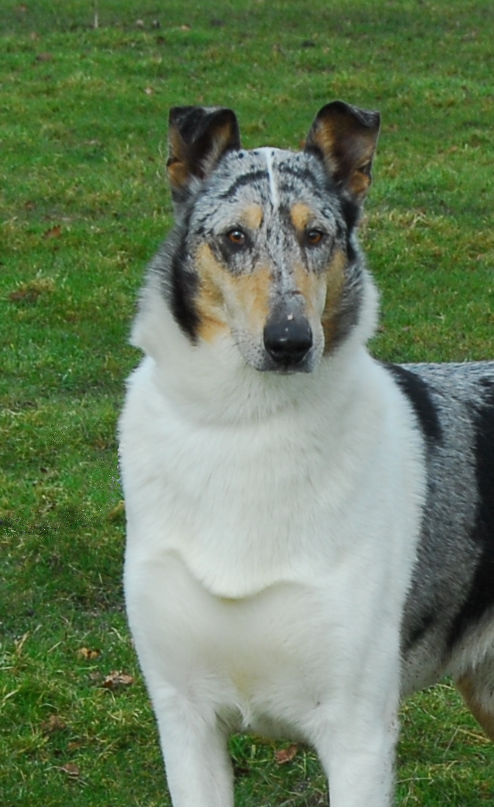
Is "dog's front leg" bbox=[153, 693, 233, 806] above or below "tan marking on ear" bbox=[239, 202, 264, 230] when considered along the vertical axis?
below

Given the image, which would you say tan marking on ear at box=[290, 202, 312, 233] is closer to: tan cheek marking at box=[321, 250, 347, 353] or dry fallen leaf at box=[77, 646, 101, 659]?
tan cheek marking at box=[321, 250, 347, 353]

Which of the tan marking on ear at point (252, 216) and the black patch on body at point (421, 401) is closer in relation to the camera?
the tan marking on ear at point (252, 216)

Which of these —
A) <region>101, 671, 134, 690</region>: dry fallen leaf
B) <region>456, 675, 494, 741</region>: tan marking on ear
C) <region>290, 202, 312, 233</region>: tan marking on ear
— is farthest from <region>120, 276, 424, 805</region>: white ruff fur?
<region>101, 671, 134, 690</region>: dry fallen leaf

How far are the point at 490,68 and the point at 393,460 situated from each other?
12.7m

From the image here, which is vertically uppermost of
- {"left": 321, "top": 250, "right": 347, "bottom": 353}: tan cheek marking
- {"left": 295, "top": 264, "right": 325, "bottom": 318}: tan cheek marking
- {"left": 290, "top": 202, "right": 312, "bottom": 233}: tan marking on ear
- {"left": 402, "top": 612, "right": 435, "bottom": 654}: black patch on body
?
{"left": 290, "top": 202, "right": 312, "bottom": 233}: tan marking on ear

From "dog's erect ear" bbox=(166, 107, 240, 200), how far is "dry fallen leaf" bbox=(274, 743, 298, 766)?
2.34 m

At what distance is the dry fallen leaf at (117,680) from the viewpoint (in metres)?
6.03

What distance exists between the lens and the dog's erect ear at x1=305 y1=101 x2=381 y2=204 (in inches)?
178

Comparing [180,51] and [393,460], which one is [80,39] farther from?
[393,460]

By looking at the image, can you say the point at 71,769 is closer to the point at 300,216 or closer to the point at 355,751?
the point at 355,751

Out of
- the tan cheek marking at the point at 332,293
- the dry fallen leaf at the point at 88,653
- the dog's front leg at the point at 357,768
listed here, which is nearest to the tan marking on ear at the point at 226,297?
the tan cheek marking at the point at 332,293

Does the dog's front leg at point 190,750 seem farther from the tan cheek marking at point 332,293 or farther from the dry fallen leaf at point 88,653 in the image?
the dry fallen leaf at point 88,653

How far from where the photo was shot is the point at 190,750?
14.0 ft

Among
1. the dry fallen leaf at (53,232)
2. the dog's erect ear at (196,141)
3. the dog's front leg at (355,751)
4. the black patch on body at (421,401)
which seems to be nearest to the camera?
the dog's front leg at (355,751)
